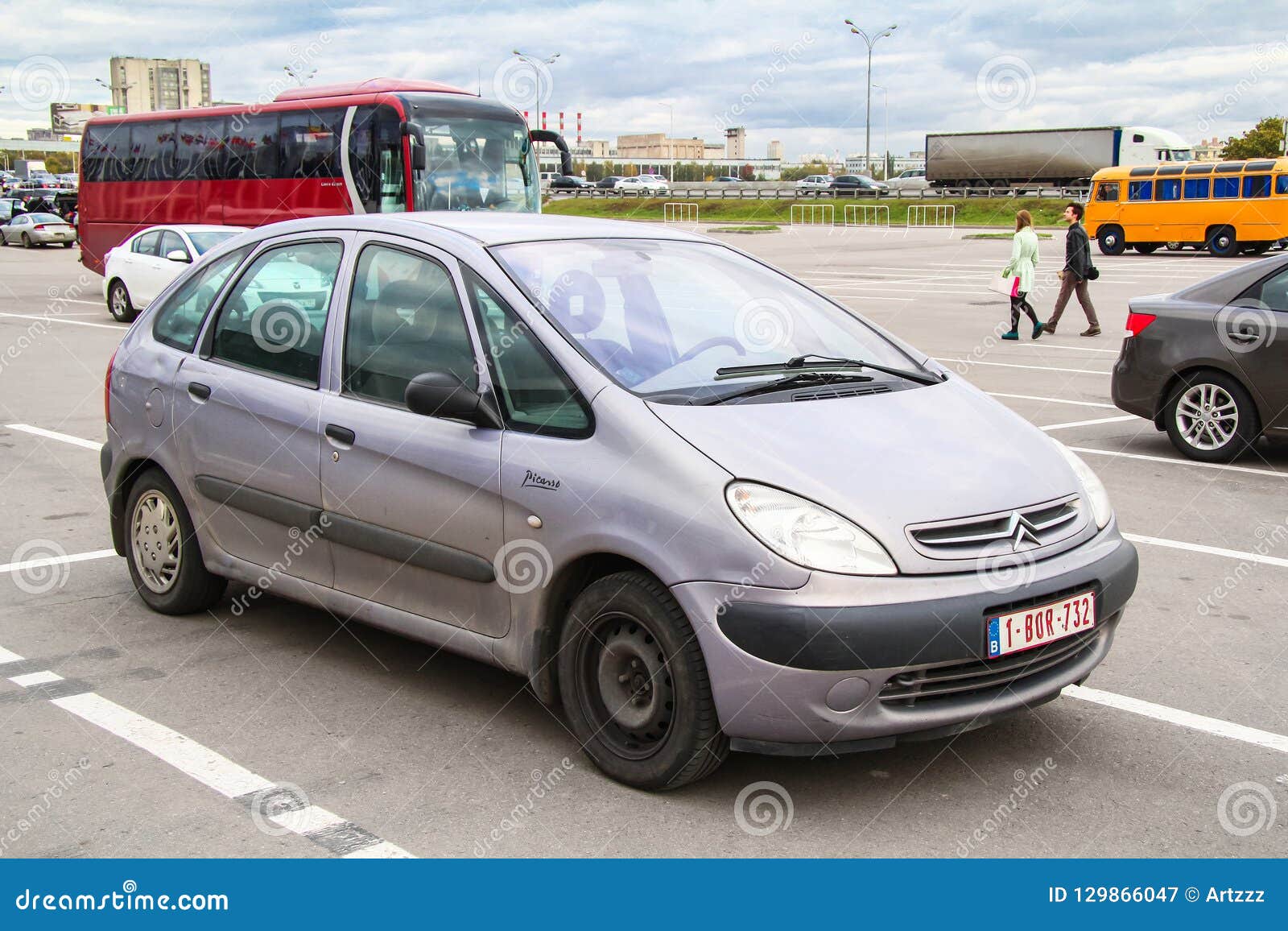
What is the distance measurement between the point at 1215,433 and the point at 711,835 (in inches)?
264

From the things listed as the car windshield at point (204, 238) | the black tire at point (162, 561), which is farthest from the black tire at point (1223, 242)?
the black tire at point (162, 561)

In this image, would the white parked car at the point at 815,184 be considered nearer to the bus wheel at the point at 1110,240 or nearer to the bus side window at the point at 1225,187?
the bus wheel at the point at 1110,240

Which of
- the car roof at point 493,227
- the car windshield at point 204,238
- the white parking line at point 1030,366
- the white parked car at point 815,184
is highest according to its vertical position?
the white parked car at point 815,184

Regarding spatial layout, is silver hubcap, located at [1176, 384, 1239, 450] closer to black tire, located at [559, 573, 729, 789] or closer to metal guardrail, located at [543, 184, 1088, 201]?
black tire, located at [559, 573, 729, 789]

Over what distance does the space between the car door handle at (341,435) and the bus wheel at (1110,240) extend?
35.8 meters

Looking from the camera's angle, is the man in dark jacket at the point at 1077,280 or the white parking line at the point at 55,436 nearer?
the white parking line at the point at 55,436

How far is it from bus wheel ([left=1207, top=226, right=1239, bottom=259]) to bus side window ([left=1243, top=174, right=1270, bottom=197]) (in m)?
1.02

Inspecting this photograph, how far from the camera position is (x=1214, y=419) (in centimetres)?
908

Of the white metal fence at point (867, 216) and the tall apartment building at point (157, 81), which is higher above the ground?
the tall apartment building at point (157, 81)

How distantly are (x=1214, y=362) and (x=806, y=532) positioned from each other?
640cm

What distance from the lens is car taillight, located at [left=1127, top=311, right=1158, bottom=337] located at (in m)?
9.29

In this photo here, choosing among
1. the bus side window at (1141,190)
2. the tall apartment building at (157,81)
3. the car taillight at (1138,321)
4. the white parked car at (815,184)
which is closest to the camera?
the car taillight at (1138,321)

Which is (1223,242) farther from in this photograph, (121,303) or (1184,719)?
(1184,719)

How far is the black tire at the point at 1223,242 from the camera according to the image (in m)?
34.4
